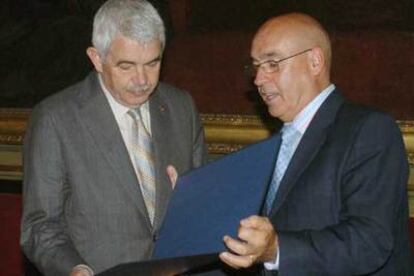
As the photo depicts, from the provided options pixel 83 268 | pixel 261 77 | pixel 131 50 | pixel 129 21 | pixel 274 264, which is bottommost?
pixel 83 268

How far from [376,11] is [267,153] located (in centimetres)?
246

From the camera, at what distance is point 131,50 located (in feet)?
10.0

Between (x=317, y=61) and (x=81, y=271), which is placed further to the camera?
(x=317, y=61)

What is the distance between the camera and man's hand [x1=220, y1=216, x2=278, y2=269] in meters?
2.32

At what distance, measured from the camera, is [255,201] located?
2.42 meters

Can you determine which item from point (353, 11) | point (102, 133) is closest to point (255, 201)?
point (102, 133)

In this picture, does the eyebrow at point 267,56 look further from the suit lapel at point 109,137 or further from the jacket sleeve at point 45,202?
the jacket sleeve at point 45,202

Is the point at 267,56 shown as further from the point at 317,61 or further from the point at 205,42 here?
the point at 205,42

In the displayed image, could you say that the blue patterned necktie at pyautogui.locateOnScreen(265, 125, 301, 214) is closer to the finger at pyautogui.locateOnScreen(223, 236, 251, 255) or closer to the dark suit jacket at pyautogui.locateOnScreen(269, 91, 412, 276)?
the dark suit jacket at pyautogui.locateOnScreen(269, 91, 412, 276)

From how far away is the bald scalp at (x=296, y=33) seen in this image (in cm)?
300

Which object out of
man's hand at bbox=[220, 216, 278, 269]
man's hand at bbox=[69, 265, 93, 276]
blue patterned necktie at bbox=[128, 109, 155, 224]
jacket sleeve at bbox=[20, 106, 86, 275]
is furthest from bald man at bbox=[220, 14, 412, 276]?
jacket sleeve at bbox=[20, 106, 86, 275]

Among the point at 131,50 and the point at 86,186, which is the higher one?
the point at 131,50

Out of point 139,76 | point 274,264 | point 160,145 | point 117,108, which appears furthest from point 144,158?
point 274,264

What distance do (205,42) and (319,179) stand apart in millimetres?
2440
